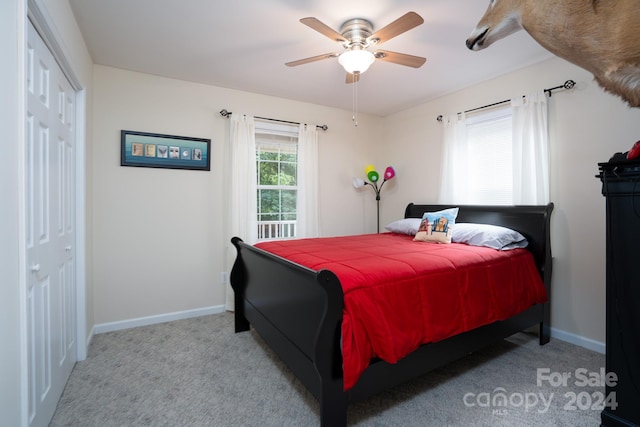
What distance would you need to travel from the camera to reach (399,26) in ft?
6.11

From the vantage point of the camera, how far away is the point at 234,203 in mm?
3389

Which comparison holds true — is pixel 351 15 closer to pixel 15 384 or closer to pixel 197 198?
pixel 197 198

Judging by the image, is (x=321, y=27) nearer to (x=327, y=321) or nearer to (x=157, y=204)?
(x=327, y=321)

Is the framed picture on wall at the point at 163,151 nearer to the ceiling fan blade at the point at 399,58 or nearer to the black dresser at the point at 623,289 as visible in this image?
the ceiling fan blade at the point at 399,58

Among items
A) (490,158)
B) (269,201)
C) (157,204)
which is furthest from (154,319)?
(490,158)

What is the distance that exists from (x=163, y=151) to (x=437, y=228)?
2877 mm

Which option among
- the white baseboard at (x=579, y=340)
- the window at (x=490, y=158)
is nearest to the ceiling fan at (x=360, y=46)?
the window at (x=490, y=158)

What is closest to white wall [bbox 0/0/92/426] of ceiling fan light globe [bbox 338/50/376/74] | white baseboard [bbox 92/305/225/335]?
ceiling fan light globe [bbox 338/50/376/74]

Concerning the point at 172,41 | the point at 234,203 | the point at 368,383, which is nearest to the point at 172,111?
the point at 172,41

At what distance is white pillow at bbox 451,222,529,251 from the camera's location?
2.49 metres

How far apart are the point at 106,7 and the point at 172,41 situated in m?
0.49

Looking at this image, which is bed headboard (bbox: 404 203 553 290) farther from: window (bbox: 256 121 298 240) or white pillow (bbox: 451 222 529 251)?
window (bbox: 256 121 298 240)

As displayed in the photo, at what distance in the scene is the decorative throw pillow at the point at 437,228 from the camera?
2.82 meters

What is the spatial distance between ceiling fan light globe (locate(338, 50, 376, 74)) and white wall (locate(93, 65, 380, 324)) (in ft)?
5.64
